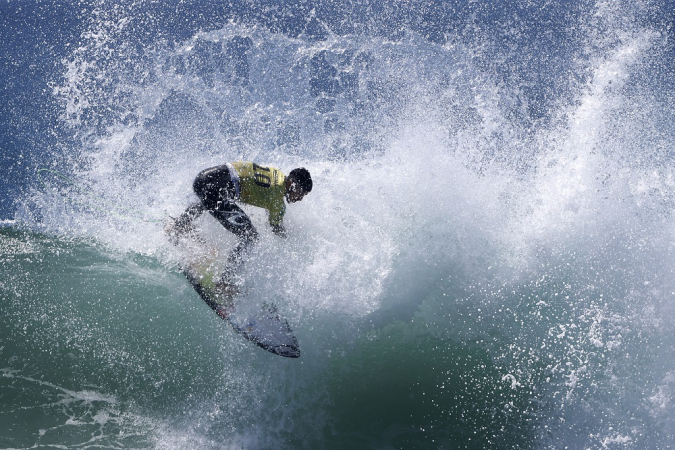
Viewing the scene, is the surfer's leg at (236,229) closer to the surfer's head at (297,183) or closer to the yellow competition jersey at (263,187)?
the yellow competition jersey at (263,187)

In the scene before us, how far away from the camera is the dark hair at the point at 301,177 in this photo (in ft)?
17.9

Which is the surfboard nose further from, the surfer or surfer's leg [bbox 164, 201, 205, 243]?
surfer's leg [bbox 164, 201, 205, 243]

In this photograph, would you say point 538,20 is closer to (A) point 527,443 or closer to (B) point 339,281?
(B) point 339,281

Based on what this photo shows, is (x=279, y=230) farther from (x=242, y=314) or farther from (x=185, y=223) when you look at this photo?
(x=185, y=223)

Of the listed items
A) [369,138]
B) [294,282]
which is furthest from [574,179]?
[294,282]

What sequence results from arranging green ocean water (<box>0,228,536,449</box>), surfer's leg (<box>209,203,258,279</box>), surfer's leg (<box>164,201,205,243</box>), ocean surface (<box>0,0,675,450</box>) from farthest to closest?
surfer's leg (<box>164,201,205,243</box>) < surfer's leg (<box>209,203,258,279</box>) < ocean surface (<box>0,0,675,450</box>) < green ocean water (<box>0,228,536,449</box>)

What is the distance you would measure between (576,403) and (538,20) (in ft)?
24.0

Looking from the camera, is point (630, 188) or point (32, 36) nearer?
point (630, 188)

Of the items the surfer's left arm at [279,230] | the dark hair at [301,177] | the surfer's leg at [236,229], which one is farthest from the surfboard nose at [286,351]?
the dark hair at [301,177]

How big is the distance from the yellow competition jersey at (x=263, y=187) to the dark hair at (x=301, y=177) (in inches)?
5.9

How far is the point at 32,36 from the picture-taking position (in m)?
9.76

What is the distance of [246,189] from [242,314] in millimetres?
1404

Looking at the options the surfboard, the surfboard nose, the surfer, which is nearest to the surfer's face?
the surfer

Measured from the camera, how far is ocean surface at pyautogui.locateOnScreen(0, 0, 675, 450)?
5.46 metres
